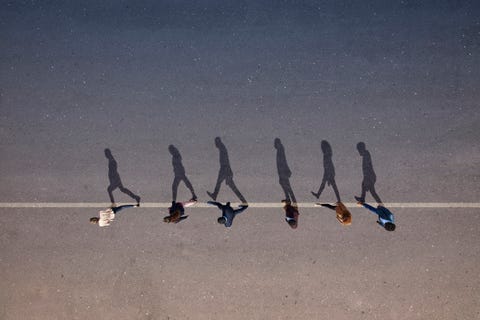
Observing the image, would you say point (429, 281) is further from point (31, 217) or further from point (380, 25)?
point (31, 217)

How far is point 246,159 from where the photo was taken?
19.1ft

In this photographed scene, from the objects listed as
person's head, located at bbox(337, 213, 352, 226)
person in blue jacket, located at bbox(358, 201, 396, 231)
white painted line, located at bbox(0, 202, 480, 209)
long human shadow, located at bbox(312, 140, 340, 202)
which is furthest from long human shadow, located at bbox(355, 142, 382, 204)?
person's head, located at bbox(337, 213, 352, 226)

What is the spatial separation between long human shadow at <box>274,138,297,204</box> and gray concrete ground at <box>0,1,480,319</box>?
116 mm

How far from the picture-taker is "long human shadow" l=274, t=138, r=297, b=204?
577 cm

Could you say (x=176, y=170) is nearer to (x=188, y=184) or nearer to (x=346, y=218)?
(x=188, y=184)

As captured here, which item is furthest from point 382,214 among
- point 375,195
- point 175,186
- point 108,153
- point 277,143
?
point 108,153

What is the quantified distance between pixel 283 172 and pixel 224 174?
1.14 metres

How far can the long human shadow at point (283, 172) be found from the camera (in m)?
5.77

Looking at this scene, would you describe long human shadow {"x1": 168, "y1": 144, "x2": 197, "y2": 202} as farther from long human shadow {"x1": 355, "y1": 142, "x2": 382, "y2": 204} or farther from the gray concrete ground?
long human shadow {"x1": 355, "y1": 142, "x2": 382, "y2": 204}

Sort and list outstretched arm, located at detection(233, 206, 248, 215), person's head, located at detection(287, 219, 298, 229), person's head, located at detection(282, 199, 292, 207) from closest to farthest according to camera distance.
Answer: person's head, located at detection(287, 219, 298, 229)
person's head, located at detection(282, 199, 292, 207)
outstretched arm, located at detection(233, 206, 248, 215)

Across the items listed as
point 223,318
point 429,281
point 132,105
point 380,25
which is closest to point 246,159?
point 132,105

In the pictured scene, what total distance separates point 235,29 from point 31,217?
5484mm

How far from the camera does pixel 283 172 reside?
5.77 m

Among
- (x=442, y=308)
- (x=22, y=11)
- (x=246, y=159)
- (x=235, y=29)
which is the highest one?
(x=22, y=11)
